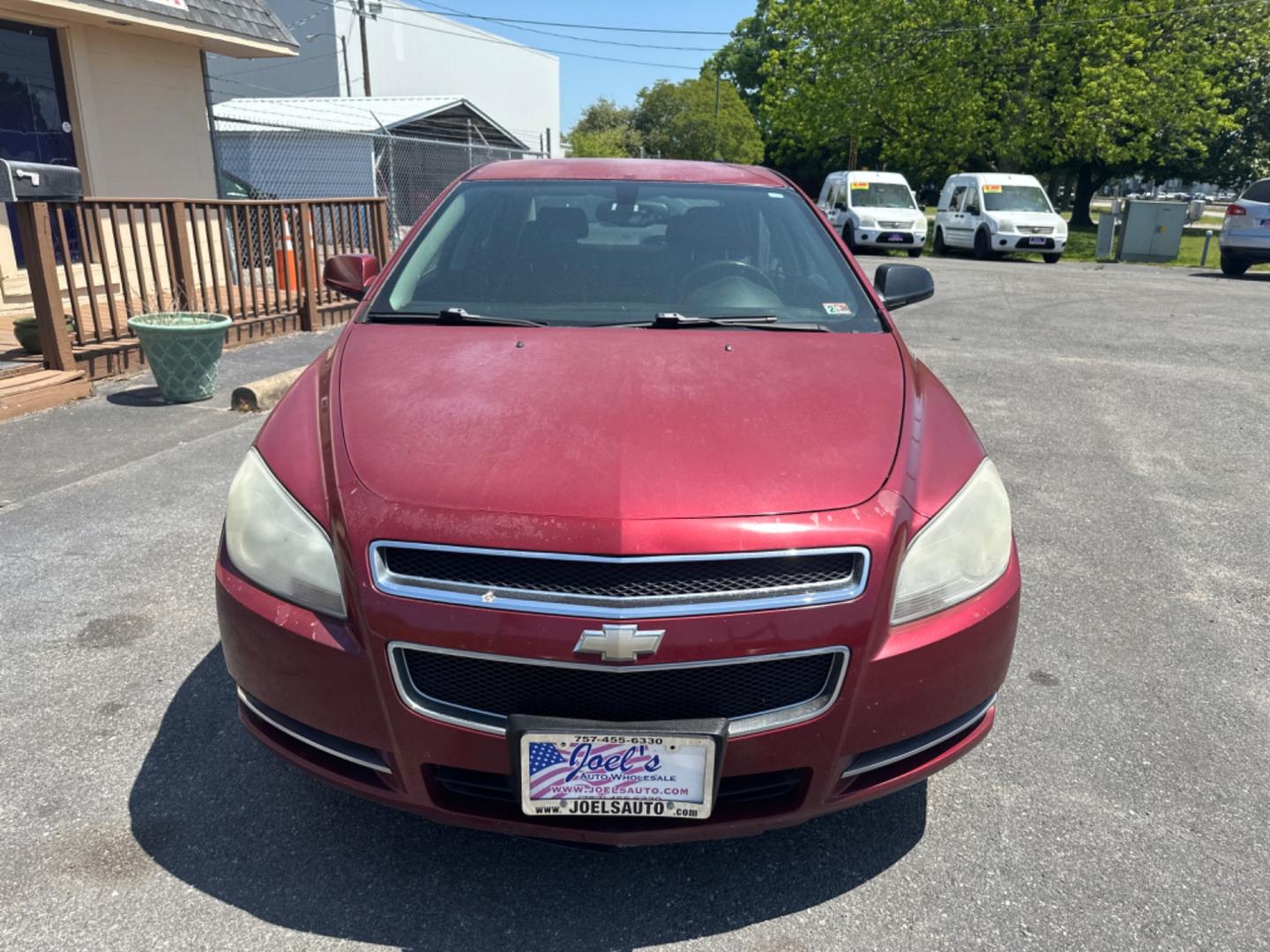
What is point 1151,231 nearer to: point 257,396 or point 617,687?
point 257,396

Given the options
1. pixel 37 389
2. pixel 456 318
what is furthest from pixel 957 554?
pixel 37 389

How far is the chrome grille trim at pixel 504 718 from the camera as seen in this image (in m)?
1.91

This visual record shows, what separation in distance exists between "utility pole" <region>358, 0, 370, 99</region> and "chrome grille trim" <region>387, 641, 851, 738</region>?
125 feet

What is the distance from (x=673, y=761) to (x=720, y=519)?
0.50m

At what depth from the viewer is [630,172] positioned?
12.2 feet

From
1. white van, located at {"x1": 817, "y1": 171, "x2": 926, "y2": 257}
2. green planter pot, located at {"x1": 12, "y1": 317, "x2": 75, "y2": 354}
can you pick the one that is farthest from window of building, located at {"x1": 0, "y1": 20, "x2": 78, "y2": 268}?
white van, located at {"x1": 817, "y1": 171, "x2": 926, "y2": 257}

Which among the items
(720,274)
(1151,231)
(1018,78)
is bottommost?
(1151,231)

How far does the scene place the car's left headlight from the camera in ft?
6.75

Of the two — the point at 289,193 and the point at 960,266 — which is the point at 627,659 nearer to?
the point at 960,266

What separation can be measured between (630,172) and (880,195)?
1978 cm

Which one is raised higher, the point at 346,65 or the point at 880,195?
the point at 346,65

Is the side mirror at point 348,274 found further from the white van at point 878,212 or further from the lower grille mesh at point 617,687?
the white van at point 878,212

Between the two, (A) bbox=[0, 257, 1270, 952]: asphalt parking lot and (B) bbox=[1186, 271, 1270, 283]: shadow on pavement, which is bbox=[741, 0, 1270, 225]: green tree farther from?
(A) bbox=[0, 257, 1270, 952]: asphalt parking lot

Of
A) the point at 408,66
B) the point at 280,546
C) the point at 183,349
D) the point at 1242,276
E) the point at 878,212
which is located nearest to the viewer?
the point at 280,546
